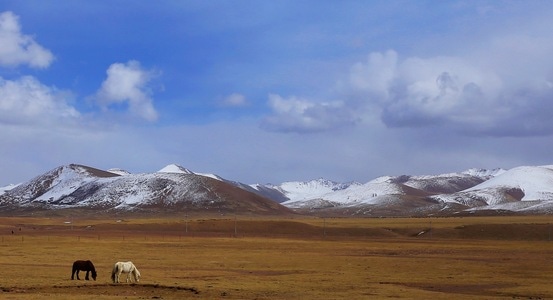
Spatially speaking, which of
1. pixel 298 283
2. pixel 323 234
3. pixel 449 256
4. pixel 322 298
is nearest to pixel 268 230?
pixel 323 234

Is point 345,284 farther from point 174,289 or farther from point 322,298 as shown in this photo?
point 174,289

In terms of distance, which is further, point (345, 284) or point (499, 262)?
point (499, 262)

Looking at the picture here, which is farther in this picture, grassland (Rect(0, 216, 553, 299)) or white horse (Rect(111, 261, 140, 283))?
white horse (Rect(111, 261, 140, 283))

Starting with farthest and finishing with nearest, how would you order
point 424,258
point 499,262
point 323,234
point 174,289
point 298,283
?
point 323,234 → point 424,258 → point 499,262 → point 298,283 → point 174,289

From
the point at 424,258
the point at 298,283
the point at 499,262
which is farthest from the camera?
the point at 424,258

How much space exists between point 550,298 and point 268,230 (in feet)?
310

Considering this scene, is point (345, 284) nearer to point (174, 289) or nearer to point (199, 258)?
point (174, 289)

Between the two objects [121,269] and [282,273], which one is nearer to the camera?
[121,269]

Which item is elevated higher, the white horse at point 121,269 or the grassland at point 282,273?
the white horse at point 121,269

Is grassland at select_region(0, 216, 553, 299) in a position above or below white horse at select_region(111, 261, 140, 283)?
below

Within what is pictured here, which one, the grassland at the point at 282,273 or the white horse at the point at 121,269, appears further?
the white horse at the point at 121,269

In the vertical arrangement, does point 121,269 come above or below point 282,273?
above

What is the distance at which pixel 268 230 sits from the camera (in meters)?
126

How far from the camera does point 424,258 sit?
62156 millimetres
